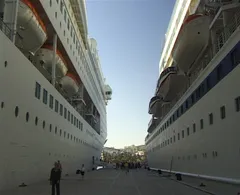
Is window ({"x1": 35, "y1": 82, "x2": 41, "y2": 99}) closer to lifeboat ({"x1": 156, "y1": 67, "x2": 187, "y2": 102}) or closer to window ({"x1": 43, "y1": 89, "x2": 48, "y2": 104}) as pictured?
window ({"x1": 43, "y1": 89, "x2": 48, "y2": 104})

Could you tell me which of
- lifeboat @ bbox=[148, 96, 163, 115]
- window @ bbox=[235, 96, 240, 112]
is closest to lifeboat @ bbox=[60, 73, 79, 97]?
lifeboat @ bbox=[148, 96, 163, 115]

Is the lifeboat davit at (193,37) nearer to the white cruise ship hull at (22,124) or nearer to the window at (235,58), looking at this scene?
the window at (235,58)

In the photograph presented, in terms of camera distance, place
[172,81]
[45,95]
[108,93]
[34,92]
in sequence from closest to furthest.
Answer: [34,92]
[45,95]
[172,81]
[108,93]

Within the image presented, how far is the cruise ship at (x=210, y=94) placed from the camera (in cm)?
2072

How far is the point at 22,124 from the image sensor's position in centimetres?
2181

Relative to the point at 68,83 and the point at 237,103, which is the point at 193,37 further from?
the point at 68,83

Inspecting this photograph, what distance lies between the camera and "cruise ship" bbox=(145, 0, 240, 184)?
2072 centimetres

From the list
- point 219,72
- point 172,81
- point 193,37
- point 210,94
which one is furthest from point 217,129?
point 172,81

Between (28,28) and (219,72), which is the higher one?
(28,28)

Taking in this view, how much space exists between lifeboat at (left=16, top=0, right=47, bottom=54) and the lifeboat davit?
42.2 ft

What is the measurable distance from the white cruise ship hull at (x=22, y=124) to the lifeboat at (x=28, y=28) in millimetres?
3434

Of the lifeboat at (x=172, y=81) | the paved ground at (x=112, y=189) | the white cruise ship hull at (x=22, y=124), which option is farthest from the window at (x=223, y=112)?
the lifeboat at (x=172, y=81)

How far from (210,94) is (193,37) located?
7.11 m

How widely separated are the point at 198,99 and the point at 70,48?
1941 cm
